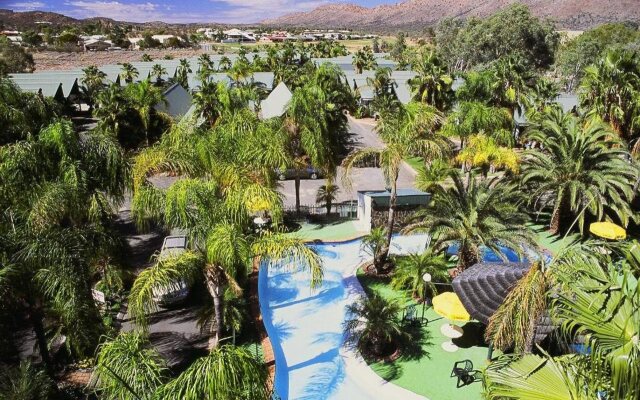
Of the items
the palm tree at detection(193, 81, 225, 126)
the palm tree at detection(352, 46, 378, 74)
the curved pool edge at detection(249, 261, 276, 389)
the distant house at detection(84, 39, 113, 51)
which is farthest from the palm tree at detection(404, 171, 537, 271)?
the distant house at detection(84, 39, 113, 51)

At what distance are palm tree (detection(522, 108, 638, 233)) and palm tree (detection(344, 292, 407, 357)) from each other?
33.5ft

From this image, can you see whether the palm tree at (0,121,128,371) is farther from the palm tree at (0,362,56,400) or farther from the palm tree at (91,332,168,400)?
the palm tree at (91,332,168,400)

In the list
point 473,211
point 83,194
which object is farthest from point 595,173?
point 83,194

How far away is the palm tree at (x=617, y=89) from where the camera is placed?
941 inches

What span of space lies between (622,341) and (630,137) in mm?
27055

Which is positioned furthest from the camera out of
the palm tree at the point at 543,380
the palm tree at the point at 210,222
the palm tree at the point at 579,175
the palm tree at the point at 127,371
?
the palm tree at the point at 579,175

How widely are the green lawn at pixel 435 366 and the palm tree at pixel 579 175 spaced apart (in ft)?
28.7

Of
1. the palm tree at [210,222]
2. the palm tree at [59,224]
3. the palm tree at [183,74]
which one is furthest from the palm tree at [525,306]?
the palm tree at [183,74]

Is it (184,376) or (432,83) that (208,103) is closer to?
(432,83)

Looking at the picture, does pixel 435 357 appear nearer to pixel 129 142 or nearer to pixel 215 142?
pixel 215 142

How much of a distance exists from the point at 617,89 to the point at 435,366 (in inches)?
795

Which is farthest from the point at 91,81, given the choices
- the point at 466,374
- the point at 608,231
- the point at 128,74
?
the point at 466,374

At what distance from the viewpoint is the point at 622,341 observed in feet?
13.7

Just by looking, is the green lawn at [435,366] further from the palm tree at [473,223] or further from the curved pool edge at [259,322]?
the curved pool edge at [259,322]
